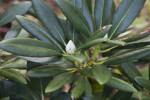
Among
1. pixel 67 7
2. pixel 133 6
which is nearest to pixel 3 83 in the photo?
pixel 67 7

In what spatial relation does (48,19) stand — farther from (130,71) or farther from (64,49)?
(130,71)

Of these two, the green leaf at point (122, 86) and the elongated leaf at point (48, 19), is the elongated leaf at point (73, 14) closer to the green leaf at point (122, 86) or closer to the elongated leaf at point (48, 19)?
the elongated leaf at point (48, 19)

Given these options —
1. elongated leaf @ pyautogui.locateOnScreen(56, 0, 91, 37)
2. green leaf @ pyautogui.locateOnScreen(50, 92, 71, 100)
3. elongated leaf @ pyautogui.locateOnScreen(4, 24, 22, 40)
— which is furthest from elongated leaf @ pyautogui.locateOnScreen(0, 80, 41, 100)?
elongated leaf @ pyautogui.locateOnScreen(56, 0, 91, 37)

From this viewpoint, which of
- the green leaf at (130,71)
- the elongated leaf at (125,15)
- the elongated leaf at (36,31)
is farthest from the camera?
the green leaf at (130,71)

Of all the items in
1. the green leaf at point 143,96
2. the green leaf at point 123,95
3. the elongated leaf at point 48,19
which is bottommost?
the green leaf at point 143,96

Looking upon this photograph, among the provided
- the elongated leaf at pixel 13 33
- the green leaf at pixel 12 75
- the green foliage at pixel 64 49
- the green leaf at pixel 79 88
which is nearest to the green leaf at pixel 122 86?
the green foliage at pixel 64 49

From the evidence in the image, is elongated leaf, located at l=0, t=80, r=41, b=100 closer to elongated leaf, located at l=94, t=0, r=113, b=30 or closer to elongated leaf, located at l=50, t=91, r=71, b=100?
elongated leaf, located at l=50, t=91, r=71, b=100

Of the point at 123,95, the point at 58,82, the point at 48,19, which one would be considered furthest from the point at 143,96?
the point at 48,19
